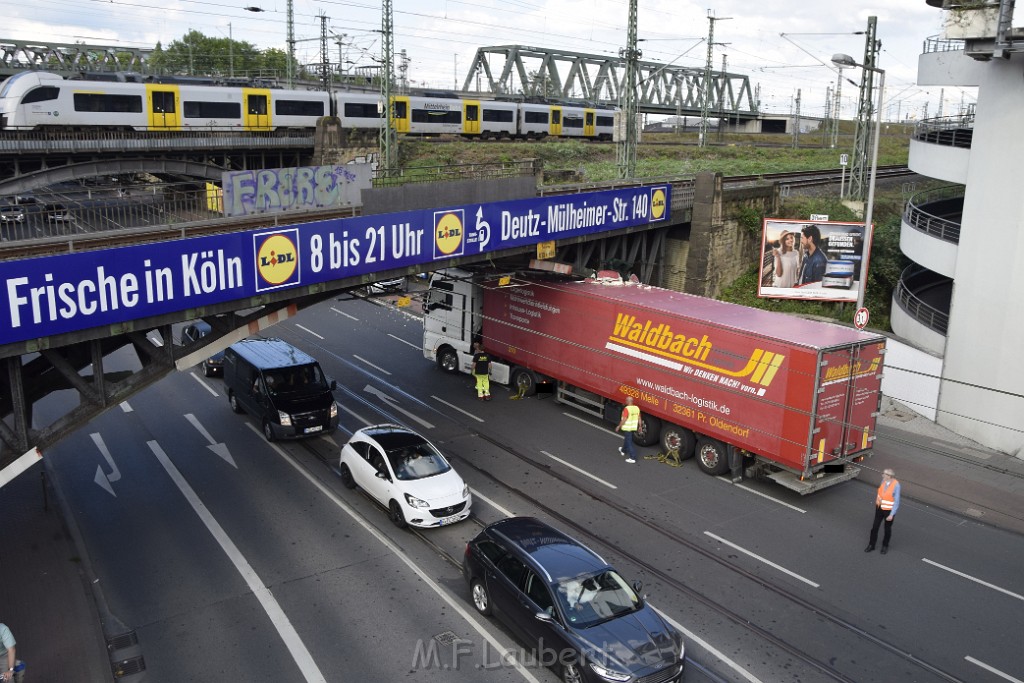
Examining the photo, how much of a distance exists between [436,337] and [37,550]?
48.1 ft

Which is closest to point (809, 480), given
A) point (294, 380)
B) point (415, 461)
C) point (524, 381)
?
point (415, 461)

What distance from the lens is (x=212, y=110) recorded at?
4666cm

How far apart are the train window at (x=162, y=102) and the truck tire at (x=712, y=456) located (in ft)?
125

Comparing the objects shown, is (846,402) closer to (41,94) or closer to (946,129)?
(946,129)

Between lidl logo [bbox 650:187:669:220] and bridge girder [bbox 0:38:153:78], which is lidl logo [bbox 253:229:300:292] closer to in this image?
lidl logo [bbox 650:187:669:220]

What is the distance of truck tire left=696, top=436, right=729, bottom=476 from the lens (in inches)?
731

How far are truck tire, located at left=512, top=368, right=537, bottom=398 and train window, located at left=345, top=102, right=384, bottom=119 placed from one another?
34307 millimetres

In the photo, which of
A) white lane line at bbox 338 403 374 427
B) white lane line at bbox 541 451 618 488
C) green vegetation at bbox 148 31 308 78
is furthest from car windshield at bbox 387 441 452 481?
green vegetation at bbox 148 31 308 78

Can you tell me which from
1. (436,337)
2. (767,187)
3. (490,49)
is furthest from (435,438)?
(490,49)

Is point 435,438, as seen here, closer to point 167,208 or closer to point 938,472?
point 167,208

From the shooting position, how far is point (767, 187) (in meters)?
33.3

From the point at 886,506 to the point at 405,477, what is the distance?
362 inches

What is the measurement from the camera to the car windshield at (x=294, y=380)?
21.0m

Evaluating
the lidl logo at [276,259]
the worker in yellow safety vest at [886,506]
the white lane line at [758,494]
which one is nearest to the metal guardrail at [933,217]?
the white lane line at [758,494]
